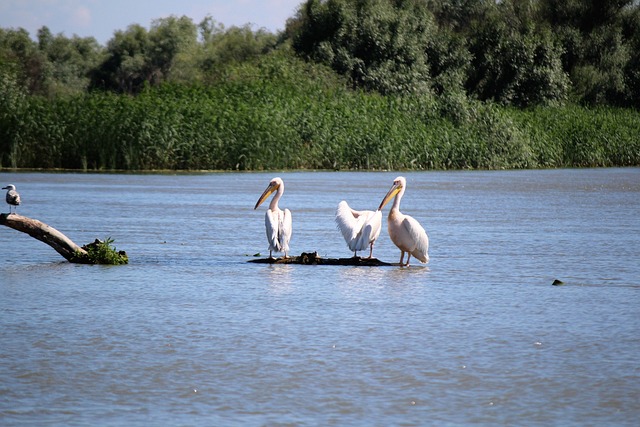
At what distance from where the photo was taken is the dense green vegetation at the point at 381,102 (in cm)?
3175

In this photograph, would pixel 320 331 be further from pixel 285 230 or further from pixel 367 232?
pixel 285 230

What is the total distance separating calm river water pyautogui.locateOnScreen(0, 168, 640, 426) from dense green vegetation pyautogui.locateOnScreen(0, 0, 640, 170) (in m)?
15.4

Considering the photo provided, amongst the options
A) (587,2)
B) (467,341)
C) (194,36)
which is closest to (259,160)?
(467,341)

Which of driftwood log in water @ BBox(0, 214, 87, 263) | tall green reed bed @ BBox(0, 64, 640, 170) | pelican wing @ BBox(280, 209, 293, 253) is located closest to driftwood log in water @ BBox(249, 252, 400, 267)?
pelican wing @ BBox(280, 209, 293, 253)

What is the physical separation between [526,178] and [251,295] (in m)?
24.0

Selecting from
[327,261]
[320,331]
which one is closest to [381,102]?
[327,261]

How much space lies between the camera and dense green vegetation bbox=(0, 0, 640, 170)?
31.8 metres

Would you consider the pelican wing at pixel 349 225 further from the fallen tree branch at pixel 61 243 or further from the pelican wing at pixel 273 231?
the fallen tree branch at pixel 61 243

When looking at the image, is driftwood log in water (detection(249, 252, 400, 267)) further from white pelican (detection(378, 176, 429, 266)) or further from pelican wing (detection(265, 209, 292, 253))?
white pelican (detection(378, 176, 429, 266))

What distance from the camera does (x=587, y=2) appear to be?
62719 mm

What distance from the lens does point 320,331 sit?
26.1 feet

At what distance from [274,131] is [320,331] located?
24.8m

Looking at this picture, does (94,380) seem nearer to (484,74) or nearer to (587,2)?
(484,74)

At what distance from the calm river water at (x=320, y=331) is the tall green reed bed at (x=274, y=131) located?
1509cm
